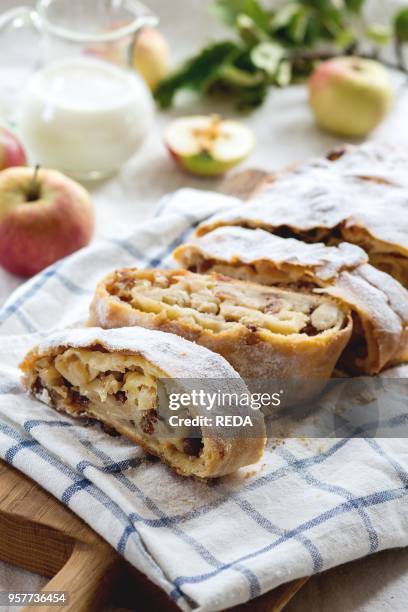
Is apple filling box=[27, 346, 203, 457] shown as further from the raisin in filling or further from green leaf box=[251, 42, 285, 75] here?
green leaf box=[251, 42, 285, 75]

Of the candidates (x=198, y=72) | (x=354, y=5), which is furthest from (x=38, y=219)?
(x=354, y=5)

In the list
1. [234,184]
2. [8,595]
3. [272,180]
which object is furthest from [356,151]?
[8,595]

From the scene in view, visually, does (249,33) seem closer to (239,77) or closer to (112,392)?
(239,77)

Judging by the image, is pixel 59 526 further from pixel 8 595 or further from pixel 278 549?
pixel 278 549

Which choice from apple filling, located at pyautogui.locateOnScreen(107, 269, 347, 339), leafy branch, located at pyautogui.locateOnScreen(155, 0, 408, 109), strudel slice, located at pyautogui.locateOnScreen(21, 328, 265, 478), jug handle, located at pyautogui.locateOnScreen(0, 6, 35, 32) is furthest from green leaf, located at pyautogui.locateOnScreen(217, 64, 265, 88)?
strudel slice, located at pyautogui.locateOnScreen(21, 328, 265, 478)

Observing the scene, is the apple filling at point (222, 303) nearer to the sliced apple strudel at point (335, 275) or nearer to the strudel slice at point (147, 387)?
the sliced apple strudel at point (335, 275)
